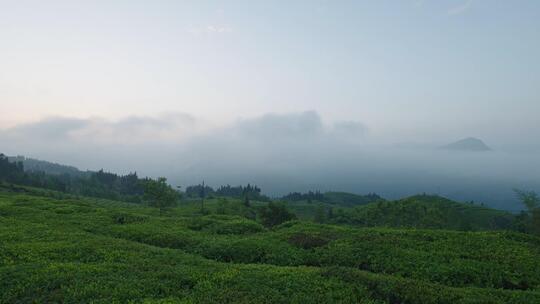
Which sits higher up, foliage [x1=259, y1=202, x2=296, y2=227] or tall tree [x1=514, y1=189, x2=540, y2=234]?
tall tree [x1=514, y1=189, x2=540, y2=234]

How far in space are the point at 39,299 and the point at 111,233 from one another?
16412mm

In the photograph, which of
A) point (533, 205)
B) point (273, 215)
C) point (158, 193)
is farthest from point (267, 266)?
point (158, 193)

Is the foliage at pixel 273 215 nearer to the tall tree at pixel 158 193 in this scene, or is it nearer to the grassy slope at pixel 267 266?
the tall tree at pixel 158 193

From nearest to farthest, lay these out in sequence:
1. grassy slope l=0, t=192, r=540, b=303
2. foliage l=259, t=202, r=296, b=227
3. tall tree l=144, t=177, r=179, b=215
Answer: grassy slope l=0, t=192, r=540, b=303 → foliage l=259, t=202, r=296, b=227 → tall tree l=144, t=177, r=179, b=215

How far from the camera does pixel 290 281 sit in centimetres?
1535

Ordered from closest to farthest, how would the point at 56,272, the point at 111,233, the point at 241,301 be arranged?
the point at 241,301, the point at 56,272, the point at 111,233

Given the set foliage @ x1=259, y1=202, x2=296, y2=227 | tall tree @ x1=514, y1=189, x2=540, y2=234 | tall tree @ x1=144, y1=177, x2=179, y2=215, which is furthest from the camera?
tall tree @ x1=144, y1=177, x2=179, y2=215

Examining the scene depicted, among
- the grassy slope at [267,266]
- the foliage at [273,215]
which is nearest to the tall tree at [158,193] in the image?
the foliage at [273,215]

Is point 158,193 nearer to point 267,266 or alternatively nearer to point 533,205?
point 267,266

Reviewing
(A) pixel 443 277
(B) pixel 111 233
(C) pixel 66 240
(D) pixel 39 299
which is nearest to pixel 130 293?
(D) pixel 39 299

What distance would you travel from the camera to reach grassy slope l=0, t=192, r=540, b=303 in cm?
1393

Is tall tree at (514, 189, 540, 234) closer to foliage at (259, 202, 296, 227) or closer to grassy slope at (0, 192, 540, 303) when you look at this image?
grassy slope at (0, 192, 540, 303)

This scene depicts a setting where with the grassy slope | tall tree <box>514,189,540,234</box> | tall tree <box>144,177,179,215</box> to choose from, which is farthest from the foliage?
tall tree <box>514,189,540,234</box>

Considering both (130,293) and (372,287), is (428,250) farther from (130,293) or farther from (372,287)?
(130,293)
